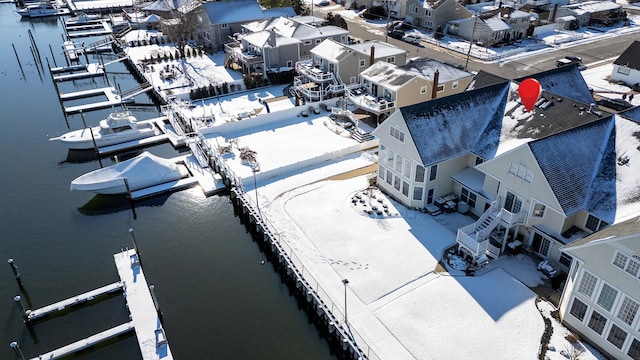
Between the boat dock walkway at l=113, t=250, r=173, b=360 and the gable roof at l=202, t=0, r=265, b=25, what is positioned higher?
the gable roof at l=202, t=0, r=265, b=25

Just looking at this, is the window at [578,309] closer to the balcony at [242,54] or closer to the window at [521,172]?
the window at [521,172]

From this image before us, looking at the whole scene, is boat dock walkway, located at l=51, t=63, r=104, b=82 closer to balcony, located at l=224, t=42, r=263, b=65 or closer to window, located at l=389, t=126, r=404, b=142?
balcony, located at l=224, t=42, r=263, b=65

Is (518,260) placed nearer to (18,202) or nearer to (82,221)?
(82,221)

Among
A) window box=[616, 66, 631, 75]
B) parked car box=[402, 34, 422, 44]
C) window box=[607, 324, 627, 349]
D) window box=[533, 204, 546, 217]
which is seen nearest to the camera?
window box=[607, 324, 627, 349]

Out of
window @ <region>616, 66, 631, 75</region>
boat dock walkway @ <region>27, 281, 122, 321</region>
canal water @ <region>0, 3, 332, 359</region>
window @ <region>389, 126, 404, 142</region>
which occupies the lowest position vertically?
canal water @ <region>0, 3, 332, 359</region>

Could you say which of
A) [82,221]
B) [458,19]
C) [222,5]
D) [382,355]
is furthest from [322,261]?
[458,19]

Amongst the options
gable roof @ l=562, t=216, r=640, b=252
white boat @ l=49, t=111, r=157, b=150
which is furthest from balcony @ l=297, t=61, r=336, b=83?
gable roof @ l=562, t=216, r=640, b=252
